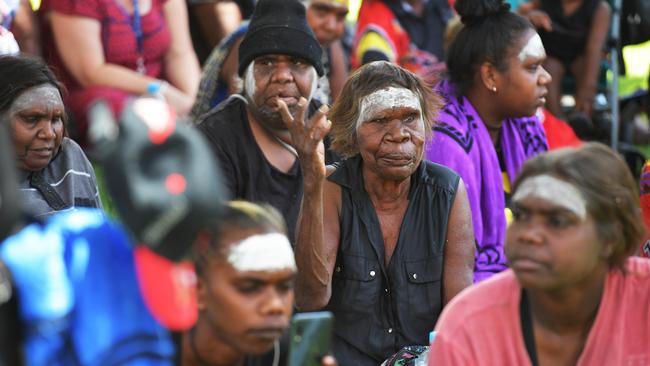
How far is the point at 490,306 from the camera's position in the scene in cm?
309

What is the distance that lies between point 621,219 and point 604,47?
4795 millimetres

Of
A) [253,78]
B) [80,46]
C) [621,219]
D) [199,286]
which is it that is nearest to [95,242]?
[199,286]

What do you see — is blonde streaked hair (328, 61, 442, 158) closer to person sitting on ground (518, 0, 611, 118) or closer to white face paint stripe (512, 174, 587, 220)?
white face paint stripe (512, 174, 587, 220)

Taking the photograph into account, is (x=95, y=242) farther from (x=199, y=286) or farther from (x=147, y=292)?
(x=199, y=286)

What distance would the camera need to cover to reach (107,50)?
5465 mm

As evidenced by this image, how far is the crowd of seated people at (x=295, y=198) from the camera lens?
224 centimetres

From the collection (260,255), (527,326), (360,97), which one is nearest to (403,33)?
(360,97)

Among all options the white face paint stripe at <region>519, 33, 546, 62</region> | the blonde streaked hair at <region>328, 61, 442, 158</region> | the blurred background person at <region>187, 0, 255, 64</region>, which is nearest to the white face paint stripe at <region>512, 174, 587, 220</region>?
the blonde streaked hair at <region>328, 61, 442, 158</region>

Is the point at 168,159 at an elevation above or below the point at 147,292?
above

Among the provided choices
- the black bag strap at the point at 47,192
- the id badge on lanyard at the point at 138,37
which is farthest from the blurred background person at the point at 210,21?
the black bag strap at the point at 47,192

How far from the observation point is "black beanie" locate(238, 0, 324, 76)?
4539 millimetres

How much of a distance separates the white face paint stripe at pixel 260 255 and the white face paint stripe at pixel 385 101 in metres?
1.45

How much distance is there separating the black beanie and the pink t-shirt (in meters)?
1.71

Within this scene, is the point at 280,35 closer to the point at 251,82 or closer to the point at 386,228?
the point at 251,82
